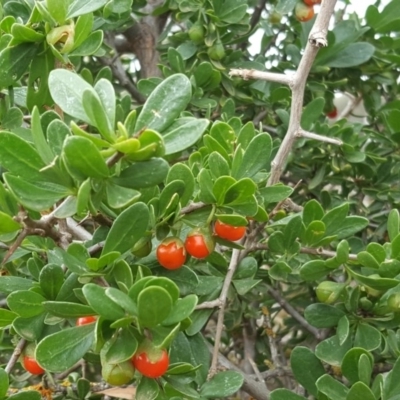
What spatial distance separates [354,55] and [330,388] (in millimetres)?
941

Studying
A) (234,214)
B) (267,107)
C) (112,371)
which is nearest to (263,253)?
(267,107)

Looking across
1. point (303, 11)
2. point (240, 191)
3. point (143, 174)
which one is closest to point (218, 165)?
point (240, 191)

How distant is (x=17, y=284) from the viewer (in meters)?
0.85

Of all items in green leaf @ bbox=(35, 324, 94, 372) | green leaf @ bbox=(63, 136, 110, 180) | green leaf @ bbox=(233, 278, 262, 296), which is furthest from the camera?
green leaf @ bbox=(233, 278, 262, 296)

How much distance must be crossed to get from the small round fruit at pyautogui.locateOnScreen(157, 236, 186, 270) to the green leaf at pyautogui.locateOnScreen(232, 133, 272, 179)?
13 centimetres

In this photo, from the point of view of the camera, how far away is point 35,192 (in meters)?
0.72

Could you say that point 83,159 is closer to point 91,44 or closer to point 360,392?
point 91,44

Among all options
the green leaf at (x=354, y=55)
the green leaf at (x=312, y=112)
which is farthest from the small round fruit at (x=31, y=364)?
the green leaf at (x=354, y=55)

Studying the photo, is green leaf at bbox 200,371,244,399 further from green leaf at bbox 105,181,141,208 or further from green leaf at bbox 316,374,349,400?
green leaf at bbox 105,181,141,208

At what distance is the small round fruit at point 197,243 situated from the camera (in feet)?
2.77

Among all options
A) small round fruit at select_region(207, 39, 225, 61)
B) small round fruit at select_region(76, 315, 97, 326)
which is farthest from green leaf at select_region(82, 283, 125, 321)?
small round fruit at select_region(207, 39, 225, 61)

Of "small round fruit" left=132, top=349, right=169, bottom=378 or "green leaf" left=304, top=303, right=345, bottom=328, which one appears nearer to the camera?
"small round fruit" left=132, top=349, right=169, bottom=378

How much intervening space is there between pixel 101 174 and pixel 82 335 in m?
0.23

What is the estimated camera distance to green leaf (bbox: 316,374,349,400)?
0.92 meters
